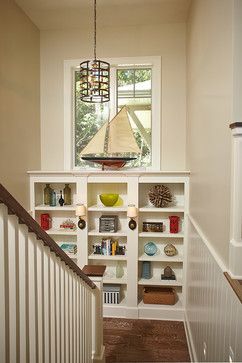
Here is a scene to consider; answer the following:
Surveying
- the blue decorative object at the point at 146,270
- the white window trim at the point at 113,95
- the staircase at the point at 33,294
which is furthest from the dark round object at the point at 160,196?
the staircase at the point at 33,294

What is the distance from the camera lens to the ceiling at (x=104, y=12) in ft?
10.7

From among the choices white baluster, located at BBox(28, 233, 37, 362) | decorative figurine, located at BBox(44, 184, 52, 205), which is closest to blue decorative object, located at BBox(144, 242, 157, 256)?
decorative figurine, located at BBox(44, 184, 52, 205)

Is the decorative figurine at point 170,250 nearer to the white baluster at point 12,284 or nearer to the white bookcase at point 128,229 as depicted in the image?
the white bookcase at point 128,229

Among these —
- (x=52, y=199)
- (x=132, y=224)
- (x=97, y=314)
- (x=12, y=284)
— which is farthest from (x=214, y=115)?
(x=52, y=199)

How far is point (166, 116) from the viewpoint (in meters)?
3.80

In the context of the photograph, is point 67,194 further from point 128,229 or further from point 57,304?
point 57,304

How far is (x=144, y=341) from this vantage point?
10.5 ft

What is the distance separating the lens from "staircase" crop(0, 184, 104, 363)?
97cm

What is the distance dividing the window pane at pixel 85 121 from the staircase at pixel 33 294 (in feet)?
8.00

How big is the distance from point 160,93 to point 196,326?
262 cm

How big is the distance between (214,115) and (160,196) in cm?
181

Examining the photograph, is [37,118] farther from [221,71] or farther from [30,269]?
[30,269]

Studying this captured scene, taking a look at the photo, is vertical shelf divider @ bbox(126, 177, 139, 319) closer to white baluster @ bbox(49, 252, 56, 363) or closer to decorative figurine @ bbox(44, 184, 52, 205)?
decorative figurine @ bbox(44, 184, 52, 205)

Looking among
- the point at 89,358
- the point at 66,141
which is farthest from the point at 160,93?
the point at 89,358
